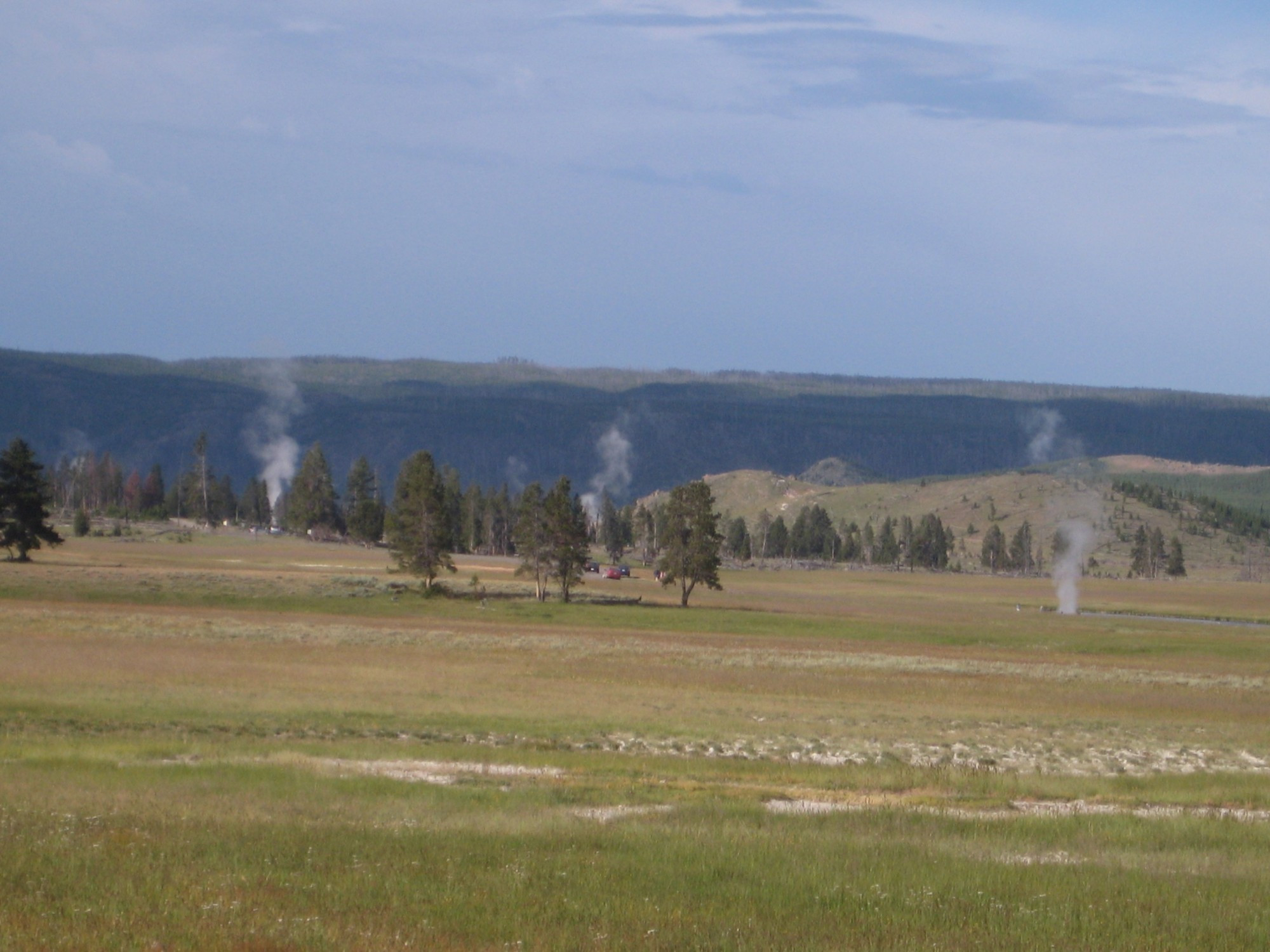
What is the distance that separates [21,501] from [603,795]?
78933 mm

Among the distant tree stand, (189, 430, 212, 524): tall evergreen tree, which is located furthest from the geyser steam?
(189, 430, 212, 524): tall evergreen tree

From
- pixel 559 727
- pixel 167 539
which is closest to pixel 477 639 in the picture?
pixel 559 727

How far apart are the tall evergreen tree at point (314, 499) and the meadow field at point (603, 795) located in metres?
111

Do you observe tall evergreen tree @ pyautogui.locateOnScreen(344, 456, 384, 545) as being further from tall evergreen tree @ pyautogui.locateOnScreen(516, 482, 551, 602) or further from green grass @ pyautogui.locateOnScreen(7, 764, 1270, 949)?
green grass @ pyautogui.locateOnScreen(7, 764, 1270, 949)

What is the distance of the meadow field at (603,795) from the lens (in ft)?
34.9

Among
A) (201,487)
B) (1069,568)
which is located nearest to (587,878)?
(1069,568)

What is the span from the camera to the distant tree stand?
85812mm

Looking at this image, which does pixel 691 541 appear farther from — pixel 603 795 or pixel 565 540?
pixel 603 795

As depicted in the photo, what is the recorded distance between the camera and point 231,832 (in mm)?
13938

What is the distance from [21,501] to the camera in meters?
87.1

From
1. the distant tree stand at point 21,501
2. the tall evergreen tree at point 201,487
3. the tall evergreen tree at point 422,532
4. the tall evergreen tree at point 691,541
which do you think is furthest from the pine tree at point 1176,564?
the distant tree stand at point 21,501

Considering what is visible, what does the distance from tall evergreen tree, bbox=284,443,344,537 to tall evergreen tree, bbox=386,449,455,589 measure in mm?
78471

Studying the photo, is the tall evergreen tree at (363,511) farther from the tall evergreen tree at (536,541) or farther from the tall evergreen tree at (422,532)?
the tall evergreen tree at (536,541)

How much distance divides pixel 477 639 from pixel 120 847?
45.6 meters
